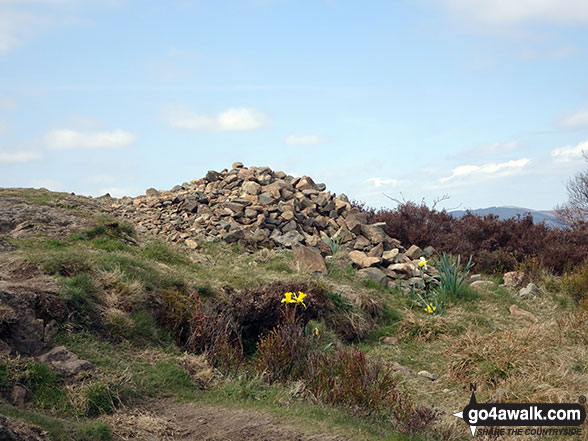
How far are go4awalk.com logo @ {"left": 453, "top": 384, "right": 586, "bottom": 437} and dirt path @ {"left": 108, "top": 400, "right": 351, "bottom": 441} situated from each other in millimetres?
1897

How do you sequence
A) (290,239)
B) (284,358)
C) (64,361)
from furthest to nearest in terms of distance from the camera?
(290,239), (284,358), (64,361)

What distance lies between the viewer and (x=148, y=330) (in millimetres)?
6754

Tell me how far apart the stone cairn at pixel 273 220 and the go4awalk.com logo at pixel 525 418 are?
510 centimetres

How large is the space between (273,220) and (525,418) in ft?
25.8

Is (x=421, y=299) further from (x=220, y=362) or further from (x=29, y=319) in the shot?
(x=29, y=319)

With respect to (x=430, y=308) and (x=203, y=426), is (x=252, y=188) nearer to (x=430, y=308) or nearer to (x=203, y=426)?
(x=430, y=308)

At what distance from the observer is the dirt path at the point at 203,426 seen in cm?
468

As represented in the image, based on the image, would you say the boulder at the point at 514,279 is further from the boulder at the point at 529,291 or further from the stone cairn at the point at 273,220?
the stone cairn at the point at 273,220

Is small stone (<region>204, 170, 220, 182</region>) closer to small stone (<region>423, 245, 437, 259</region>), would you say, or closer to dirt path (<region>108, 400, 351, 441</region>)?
small stone (<region>423, 245, 437, 259</region>)

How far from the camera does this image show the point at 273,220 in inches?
514

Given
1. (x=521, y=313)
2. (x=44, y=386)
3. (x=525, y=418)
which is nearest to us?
(x=44, y=386)

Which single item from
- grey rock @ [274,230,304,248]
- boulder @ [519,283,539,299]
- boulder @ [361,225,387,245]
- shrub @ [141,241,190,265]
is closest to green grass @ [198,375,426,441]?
shrub @ [141,241,190,265]

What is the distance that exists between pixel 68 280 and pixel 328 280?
15.7 ft

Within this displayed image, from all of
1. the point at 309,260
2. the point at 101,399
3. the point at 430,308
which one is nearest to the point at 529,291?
the point at 430,308
